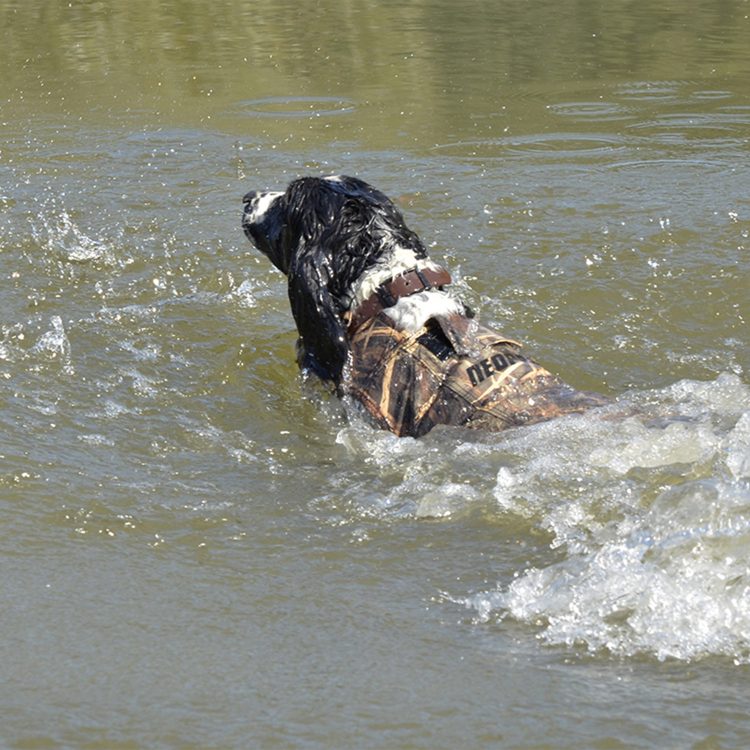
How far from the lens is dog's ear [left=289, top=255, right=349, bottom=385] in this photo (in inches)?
197

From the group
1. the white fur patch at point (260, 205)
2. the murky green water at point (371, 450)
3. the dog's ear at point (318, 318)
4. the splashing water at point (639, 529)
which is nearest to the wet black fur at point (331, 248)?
the dog's ear at point (318, 318)

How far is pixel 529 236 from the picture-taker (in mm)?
7016

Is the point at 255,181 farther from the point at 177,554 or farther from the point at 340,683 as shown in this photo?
the point at 340,683

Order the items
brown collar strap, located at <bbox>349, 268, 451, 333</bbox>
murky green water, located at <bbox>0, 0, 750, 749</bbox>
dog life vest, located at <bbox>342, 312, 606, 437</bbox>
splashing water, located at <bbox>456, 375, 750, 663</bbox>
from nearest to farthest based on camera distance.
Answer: murky green water, located at <bbox>0, 0, 750, 749</bbox> → splashing water, located at <bbox>456, 375, 750, 663</bbox> → dog life vest, located at <bbox>342, 312, 606, 437</bbox> → brown collar strap, located at <bbox>349, 268, 451, 333</bbox>

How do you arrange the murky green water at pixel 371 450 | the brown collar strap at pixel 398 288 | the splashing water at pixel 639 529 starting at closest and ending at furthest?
1. the murky green water at pixel 371 450
2. the splashing water at pixel 639 529
3. the brown collar strap at pixel 398 288

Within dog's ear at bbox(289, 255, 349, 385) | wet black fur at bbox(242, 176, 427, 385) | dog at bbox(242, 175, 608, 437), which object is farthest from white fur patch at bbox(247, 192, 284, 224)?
dog's ear at bbox(289, 255, 349, 385)

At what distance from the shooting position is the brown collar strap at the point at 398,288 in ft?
16.4

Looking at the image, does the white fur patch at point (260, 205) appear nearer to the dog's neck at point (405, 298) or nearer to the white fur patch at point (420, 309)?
the dog's neck at point (405, 298)

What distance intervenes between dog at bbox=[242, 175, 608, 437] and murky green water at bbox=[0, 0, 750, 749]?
0.15 m

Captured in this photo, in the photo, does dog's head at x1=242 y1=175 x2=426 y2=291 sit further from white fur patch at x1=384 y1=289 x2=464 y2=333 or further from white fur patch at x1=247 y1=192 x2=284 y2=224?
white fur patch at x1=384 y1=289 x2=464 y2=333

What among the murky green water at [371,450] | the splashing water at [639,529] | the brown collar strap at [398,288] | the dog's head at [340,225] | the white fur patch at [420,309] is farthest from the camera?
the dog's head at [340,225]

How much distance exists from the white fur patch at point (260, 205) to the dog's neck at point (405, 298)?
610mm

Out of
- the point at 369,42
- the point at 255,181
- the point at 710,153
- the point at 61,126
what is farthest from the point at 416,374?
the point at 369,42

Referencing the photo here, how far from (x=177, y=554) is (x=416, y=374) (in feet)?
4.12
